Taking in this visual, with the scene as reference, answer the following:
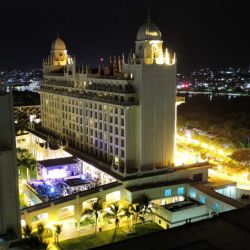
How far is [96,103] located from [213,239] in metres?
33.3

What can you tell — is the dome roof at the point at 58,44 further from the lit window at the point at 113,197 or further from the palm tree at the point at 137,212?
the palm tree at the point at 137,212

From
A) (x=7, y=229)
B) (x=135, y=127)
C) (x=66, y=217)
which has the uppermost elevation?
(x=135, y=127)

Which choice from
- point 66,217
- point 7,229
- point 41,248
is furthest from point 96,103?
point 7,229

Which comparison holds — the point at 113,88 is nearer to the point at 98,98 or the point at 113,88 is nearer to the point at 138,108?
the point at 98,98

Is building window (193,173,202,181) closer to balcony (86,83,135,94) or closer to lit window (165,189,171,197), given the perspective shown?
lit window (165,189,171,197)

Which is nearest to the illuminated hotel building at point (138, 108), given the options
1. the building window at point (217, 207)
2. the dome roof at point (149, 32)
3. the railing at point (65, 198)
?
the dome roof at point (149, 32)

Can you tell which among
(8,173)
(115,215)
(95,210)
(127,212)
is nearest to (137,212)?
(127,212)

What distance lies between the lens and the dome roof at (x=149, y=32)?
45938mm

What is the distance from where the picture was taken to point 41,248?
1174 inches

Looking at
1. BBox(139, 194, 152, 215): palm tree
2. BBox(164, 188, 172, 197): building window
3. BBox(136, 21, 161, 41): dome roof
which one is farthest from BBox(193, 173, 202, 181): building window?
BBox(136, 21, 161, 41): dome roof

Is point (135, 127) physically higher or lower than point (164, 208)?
higher

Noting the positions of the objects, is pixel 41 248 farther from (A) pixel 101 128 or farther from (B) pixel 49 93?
(B) pixel 49 93

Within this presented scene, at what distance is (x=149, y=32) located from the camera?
45.9 m

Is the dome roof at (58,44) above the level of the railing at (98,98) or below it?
above
